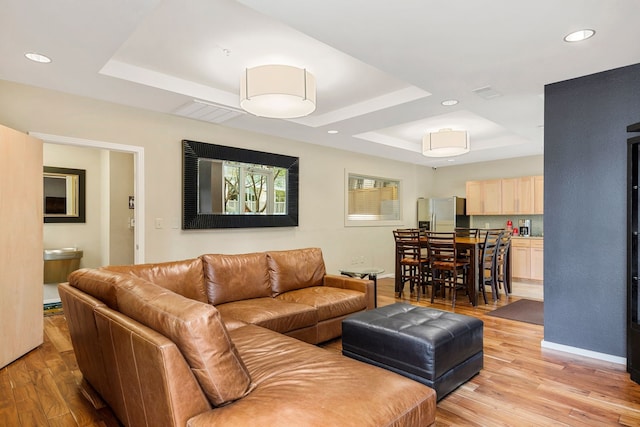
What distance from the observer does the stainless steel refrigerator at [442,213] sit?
7676 millimetres

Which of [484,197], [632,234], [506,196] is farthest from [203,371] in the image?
[484,197]

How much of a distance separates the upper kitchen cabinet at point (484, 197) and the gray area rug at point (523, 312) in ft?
9.33

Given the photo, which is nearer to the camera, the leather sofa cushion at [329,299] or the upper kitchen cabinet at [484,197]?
the leather sofa cushion at [329,299]

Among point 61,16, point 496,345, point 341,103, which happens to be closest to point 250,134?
point 341,103

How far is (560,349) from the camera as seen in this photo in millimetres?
3211

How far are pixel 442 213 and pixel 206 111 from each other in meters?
5.55

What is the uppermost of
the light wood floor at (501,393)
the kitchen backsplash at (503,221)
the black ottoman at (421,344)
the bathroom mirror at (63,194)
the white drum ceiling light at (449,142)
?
the white drum ceiling light at (449,142)

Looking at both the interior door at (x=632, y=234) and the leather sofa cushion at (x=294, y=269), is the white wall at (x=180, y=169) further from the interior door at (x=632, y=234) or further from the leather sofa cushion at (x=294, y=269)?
the interior door at (x=632, y=234)

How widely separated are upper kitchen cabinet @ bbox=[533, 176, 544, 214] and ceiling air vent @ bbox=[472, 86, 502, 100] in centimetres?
398

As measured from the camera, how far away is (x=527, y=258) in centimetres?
666

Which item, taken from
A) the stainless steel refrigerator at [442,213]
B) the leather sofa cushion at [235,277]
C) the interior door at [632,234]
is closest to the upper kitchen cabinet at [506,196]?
the stainless steel refrigerator at [442,213]

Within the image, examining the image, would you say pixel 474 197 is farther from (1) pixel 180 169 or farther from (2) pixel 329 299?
(1) pixel 180 169

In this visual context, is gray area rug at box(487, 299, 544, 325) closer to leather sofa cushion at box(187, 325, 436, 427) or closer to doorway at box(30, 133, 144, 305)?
leather sofa cushion at box(187, 325, 436, 427)

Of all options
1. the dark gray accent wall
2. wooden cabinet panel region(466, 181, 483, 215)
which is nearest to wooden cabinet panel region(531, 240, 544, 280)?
wooden cabinet panel region(466, 181, 483, 215)
